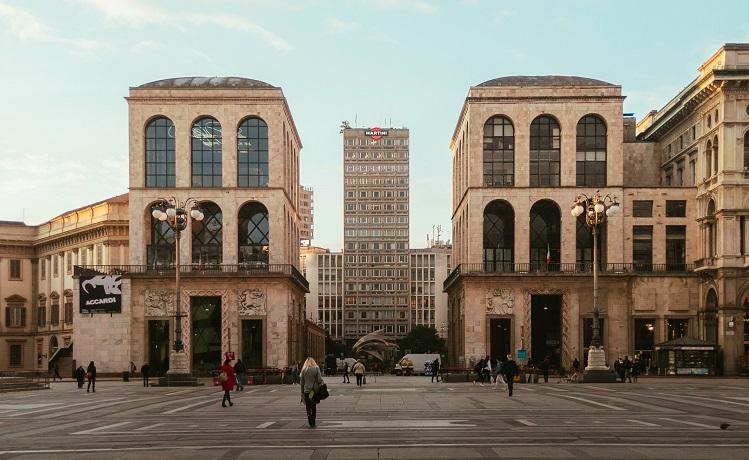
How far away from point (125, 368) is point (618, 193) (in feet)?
140

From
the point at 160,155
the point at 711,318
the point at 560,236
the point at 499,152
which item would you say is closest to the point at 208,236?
the point at 160,155

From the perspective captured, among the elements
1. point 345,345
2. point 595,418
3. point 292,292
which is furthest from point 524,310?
point 345,345

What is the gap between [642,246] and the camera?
7756 cm

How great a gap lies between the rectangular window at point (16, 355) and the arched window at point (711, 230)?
76.2m

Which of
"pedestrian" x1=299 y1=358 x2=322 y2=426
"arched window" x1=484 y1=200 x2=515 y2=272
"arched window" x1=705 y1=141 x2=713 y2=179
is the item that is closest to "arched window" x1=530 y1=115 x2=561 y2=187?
"arched window" x1=484 y1=200 x2=515 y2=272

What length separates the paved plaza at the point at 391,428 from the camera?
18000mm

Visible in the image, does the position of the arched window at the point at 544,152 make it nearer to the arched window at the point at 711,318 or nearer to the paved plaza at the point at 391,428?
the arched window at the point at 711,318

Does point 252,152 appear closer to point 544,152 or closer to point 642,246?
point 544,152

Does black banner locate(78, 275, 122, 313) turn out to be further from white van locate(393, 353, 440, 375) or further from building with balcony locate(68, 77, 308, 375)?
white van locate(393, 353, 440, 375)

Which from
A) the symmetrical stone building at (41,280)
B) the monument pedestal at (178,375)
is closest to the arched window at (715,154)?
the monument pedestal at (178,375)

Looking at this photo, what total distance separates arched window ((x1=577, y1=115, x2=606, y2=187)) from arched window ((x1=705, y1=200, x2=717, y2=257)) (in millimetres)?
9044

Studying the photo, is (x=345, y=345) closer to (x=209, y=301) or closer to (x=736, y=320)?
(x=209, y=301)

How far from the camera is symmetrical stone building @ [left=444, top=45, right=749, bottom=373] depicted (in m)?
75.8

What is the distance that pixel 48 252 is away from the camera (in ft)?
355
